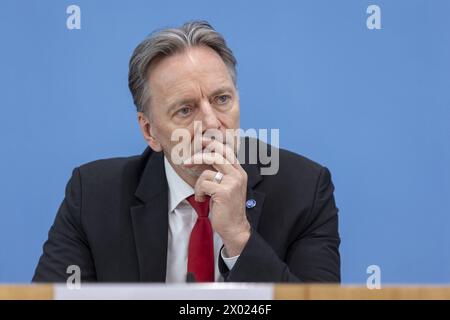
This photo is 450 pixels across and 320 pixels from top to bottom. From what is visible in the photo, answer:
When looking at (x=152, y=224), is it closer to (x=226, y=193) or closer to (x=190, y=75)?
(x=226, y=193)

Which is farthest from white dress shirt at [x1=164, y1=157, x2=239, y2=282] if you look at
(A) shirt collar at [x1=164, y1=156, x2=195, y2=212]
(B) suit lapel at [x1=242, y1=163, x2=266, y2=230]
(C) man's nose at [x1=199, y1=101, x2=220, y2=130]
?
(C) man's nose at [x1=199, y1=101, x2=220, y2=130]

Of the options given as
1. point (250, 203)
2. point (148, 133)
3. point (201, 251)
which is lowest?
point (201, 251)

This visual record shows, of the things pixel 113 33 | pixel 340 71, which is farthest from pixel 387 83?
pixel 113 33

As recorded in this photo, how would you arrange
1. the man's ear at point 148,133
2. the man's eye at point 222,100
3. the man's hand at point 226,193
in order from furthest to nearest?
1. the man's ear at point 148,133
2. the man's eye at point 222,100
3. the man's hand at point 226,193

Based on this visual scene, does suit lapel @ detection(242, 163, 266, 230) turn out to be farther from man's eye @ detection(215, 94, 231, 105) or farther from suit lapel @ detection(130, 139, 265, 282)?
man's eye @ detection(215, 94, 231, 105)

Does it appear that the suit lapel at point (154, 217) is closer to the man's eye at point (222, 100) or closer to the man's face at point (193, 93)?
the man's face at point (193, 93)

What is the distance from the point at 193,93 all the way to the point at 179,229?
14.2 inches

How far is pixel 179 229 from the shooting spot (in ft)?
5.77

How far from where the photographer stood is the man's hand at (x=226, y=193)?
5.21 feet

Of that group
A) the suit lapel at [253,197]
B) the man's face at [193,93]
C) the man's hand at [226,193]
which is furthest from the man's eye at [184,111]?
the suit lapel at [253,197]

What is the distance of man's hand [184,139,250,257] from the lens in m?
1.59

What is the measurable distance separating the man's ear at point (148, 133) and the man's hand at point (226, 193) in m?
0.22

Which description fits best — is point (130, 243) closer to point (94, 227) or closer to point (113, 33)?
point (94, 227)

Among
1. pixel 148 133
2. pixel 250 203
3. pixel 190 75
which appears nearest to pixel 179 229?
pixel 250 203
